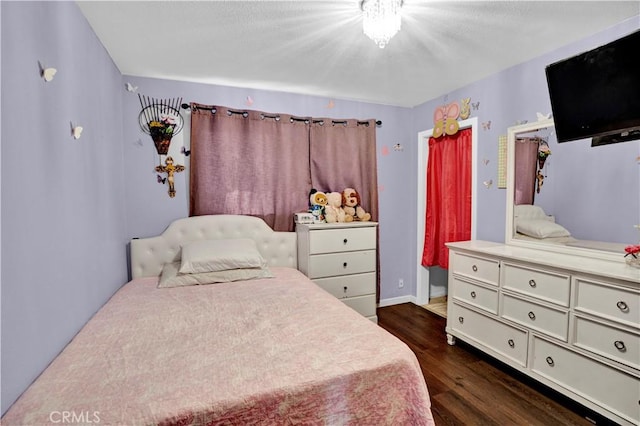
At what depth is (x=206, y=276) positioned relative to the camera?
94.0 inches

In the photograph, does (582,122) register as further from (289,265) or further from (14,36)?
(14,36)

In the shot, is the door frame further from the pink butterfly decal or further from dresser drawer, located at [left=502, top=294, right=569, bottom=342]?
dresser drawer, located at [left=502, top=294, right=569, bottom=342]

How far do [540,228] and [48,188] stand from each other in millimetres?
3095

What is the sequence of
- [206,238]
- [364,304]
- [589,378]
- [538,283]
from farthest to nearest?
[364,304], [206,238], [538,283], [589,378]

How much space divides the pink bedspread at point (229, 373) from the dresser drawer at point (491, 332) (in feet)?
4.09

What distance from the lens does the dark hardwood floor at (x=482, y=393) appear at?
1795 mm

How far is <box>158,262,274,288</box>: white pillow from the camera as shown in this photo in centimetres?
232

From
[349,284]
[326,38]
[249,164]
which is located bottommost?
[349,284]

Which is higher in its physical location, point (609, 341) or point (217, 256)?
point (217, 256)

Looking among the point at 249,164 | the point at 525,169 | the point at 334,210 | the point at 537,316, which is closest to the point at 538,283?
the point at 537,316

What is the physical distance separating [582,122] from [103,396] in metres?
2.80

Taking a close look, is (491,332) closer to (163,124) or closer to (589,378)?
(589,378)

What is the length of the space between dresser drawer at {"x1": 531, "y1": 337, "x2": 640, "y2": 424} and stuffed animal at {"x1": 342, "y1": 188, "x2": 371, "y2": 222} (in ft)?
5.97

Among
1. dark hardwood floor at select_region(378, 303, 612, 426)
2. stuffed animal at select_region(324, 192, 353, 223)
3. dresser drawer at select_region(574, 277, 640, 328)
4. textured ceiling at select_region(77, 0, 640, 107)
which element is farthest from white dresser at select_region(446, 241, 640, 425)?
textured ceiling at select_region(77, 0, 640, 107)
